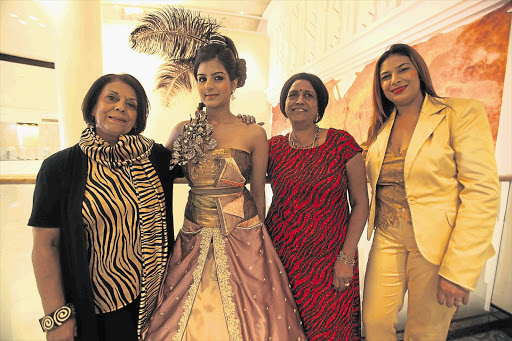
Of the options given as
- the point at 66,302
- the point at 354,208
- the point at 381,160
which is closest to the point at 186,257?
the point at 66,302

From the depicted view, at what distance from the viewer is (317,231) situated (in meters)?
1.39

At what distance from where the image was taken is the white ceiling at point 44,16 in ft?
17.5

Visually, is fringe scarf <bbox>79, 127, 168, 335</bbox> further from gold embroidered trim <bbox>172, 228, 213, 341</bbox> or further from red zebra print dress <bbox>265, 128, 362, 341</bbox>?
red zebra print dress <bbox>265, 128, 362, 341</bbox>

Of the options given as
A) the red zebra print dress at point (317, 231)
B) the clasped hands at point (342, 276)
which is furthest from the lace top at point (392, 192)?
the clasped hands at point (342, 276)

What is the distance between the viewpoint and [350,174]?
1.42m

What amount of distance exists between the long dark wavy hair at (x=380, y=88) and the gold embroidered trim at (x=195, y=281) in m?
1.05

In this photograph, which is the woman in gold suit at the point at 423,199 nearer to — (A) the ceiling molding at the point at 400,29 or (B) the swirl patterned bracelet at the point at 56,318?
(B) the swirl patterned bracelet at the point at 56,318

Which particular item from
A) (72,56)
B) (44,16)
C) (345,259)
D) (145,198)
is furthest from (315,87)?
(44,16)

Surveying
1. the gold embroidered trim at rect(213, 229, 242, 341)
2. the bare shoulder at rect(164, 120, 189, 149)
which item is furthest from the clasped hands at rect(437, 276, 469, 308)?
the bare shoulder at rect(164, 120, 189, 149)

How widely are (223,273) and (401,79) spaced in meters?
1.24

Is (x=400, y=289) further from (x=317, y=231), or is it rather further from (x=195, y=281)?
(x=195, y=281)

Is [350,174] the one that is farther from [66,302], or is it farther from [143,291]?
[66,302]

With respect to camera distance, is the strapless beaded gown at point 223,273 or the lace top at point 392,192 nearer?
the strapless beaded gown at point 223,273

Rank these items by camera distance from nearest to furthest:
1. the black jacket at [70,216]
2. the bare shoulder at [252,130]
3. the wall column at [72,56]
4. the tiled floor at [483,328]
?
the black jacket at [70,216], the bare shoulder at [252,130], the tiled floor at [483,328], the wall column at [72,56]
